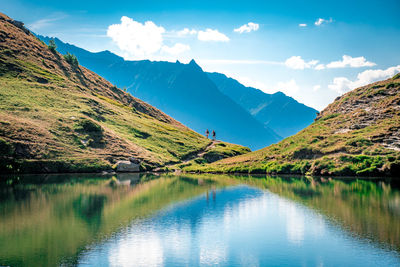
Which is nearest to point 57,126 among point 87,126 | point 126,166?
point 87,126

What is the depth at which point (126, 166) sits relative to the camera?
97000 mm

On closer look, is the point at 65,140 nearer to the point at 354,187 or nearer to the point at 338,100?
the point at 354,187

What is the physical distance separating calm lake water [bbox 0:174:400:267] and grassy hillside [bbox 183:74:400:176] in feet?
74.9

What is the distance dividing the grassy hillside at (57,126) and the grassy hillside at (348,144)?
22134mm

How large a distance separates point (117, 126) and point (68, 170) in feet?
143

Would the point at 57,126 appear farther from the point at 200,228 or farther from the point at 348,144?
the point at 200,228

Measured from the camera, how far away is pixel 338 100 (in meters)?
118

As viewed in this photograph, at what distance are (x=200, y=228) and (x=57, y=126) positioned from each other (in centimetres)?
8038

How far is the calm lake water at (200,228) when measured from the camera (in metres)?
23.1

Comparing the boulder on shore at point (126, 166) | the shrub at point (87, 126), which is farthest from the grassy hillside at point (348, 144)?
the shrub at point (87, 126)

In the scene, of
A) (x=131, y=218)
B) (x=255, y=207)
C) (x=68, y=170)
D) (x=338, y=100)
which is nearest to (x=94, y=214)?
(x=131, y=218)

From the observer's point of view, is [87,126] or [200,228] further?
[87,126]

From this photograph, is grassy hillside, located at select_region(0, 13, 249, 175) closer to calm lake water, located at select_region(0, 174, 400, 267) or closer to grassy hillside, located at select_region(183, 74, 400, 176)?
grassy hillside, located at select_region(183, 74, 400, 176)

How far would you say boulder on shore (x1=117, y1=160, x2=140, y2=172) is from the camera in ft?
316
